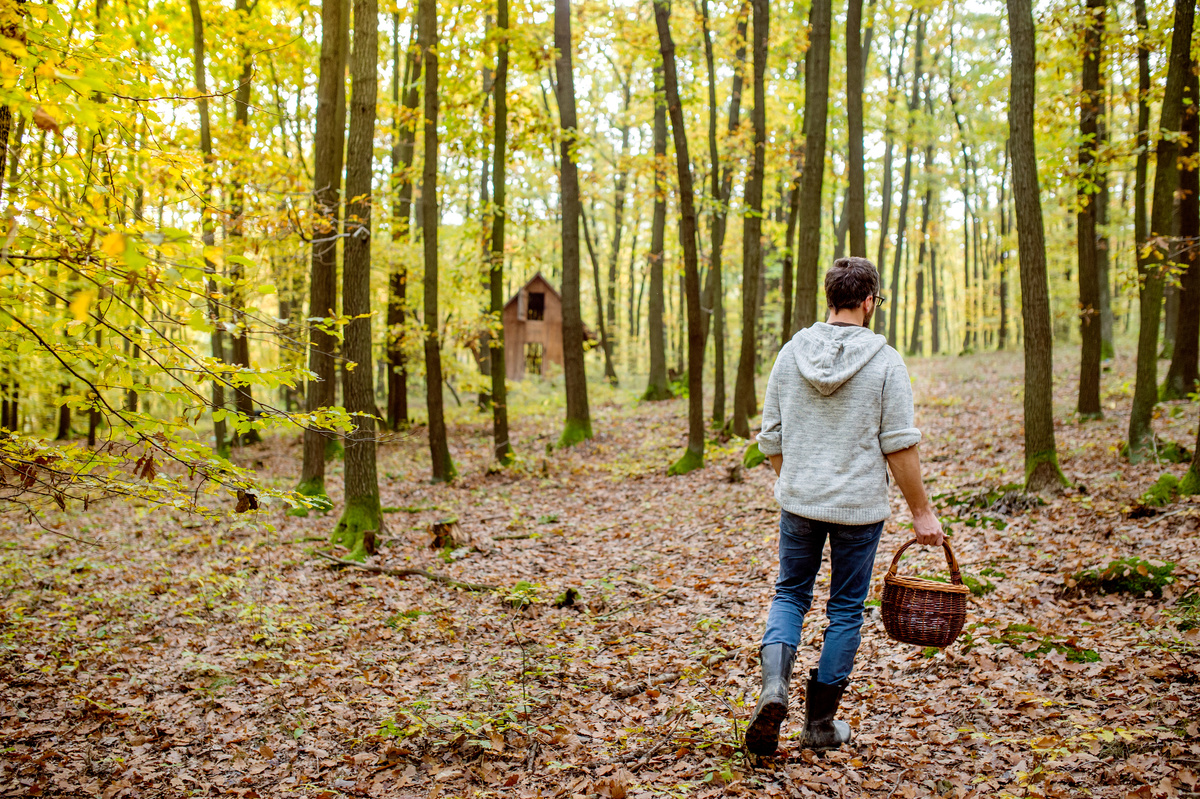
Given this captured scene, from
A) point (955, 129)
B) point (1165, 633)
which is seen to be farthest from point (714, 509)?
point (955, 129)

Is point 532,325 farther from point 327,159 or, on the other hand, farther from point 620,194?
point 327,159

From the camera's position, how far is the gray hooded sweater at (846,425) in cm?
325

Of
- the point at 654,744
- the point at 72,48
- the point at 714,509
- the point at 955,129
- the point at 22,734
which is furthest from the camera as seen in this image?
the point at 955,129

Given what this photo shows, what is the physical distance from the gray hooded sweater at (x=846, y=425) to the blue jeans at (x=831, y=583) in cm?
10

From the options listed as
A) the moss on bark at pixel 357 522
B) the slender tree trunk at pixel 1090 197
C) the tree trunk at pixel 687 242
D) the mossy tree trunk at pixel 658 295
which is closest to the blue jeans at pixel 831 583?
the moss on bark at pixel 357 522

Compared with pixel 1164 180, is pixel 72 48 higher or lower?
lower

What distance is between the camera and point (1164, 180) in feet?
25.6

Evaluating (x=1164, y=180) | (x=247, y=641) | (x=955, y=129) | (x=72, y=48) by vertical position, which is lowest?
(x=247, y=641)

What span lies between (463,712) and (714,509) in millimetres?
5598

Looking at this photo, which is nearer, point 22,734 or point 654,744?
point 654,744

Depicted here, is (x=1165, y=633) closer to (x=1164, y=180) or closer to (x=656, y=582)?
(x=656, y=582)

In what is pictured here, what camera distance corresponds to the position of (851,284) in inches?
134

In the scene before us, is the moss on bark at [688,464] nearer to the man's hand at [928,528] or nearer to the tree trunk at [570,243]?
the tree trunk at [570,243]

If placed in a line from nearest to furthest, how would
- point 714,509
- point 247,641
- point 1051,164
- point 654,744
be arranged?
point 654,744, point 247,641, point 1051,164, point 714,509
